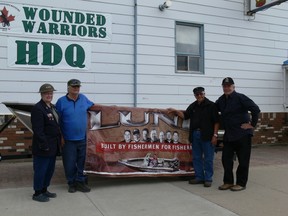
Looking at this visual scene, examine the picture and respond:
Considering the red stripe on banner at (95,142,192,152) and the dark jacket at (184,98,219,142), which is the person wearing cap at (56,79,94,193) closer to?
the red stripe on banner at (95,142,192,152)

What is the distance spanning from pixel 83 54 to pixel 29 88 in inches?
60.6

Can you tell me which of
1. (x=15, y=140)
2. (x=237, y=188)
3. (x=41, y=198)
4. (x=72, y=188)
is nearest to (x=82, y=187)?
(x=72, y=188)

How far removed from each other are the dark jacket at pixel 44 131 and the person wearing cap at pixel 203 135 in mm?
2438

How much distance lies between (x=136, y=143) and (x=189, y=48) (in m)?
4.97

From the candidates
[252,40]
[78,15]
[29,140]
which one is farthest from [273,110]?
[29,140]

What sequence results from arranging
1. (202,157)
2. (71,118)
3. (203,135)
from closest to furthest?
1. (71,118)
2. (203,135)
3. (202,157)

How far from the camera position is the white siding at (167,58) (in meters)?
9.02

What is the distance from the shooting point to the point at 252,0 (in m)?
11.3

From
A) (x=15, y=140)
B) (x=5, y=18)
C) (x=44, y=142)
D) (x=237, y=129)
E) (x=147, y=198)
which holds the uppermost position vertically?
(x=5, y=18)

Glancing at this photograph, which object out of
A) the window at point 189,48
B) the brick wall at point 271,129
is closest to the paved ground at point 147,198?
the window at point 189,48

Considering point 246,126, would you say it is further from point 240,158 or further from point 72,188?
point 72,188

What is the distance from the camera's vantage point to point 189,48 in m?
10.8

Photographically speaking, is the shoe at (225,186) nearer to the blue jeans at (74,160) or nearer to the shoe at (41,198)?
the blue jeans at (74,160)

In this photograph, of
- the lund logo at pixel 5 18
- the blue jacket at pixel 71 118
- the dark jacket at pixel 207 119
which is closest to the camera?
the blue jacket at pixel 71 118
